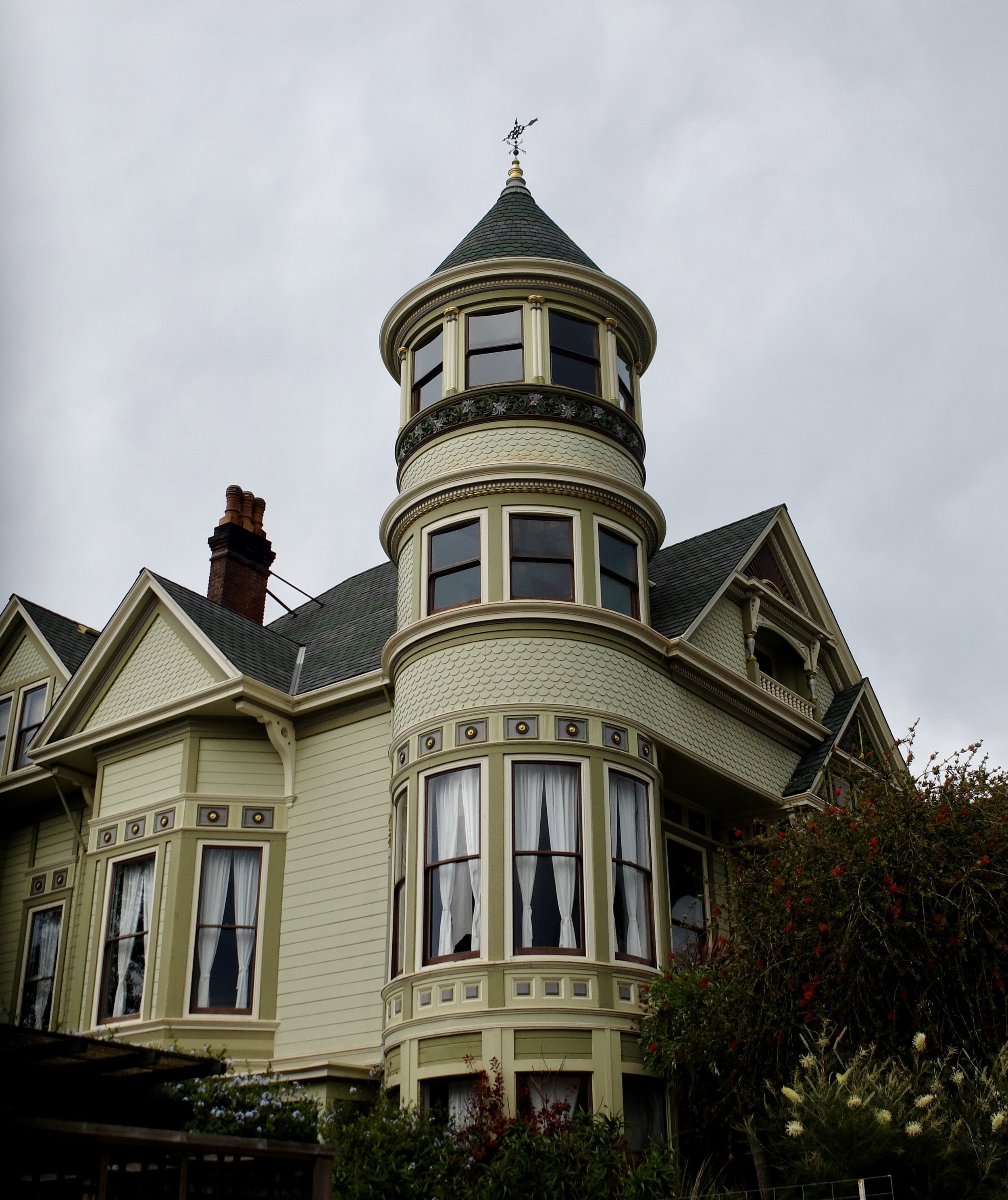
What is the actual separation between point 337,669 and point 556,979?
294 inches

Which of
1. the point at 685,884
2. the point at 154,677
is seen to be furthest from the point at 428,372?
the point at 685,884

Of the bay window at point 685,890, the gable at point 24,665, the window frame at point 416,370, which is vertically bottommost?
the bay window at point 685,890

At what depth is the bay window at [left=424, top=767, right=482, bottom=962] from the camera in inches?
682

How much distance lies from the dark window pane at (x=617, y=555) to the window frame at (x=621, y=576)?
24mm

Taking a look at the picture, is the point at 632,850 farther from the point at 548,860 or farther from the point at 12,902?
the point at 12,902

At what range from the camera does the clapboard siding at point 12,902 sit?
24.0 meters

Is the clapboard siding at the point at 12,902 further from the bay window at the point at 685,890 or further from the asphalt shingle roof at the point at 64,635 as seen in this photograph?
the bay window at the point at 685,890

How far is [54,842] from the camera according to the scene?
24656 mm

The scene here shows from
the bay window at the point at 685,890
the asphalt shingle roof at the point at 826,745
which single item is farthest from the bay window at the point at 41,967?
the asphalt shingle roof at the point at 826,745

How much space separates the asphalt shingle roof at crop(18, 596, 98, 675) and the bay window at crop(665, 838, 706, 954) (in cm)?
1172

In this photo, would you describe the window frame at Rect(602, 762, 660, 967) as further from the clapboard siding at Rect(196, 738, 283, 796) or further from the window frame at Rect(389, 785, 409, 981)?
the clapboard siding at Rect(196, 738, 283, 796)

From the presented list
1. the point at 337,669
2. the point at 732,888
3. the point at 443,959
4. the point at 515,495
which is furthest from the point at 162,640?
the point at 732,888

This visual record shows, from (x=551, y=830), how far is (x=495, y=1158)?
4069 millimetres

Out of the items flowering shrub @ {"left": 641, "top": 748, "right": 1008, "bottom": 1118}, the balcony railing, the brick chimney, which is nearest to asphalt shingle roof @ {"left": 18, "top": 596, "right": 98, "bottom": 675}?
the brick chimney
